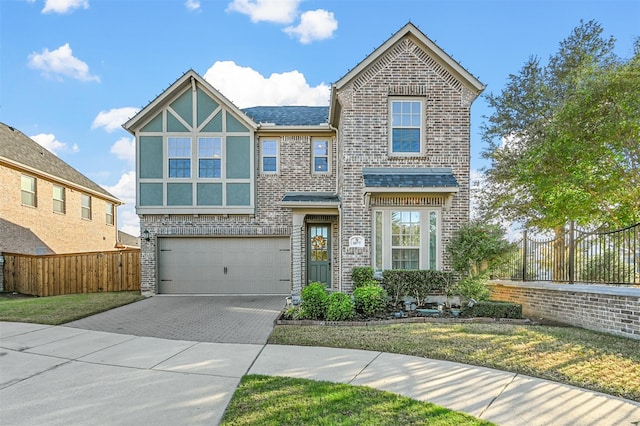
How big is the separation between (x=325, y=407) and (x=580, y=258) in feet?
24.0

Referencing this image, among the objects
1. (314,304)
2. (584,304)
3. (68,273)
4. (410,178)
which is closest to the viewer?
(584,304)

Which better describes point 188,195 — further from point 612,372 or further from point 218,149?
point 612,372

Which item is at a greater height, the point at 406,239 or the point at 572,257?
the point at 406,239

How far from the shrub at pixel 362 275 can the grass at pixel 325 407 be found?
209 inches

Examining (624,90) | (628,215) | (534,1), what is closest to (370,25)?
(534,1)

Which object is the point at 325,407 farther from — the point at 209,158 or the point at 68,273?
the point at 68,273

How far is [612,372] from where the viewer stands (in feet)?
15.4

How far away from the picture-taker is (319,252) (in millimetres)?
12539

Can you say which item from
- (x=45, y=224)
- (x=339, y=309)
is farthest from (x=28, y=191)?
(x=339, y=309)

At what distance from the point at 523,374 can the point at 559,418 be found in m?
1.20

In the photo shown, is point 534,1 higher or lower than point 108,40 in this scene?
higher

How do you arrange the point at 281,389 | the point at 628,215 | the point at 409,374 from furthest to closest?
the point at 628,215 < the point at 409,374 < the point at 281,389

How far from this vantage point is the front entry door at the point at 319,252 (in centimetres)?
1248

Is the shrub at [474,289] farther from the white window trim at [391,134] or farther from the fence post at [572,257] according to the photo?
the white window trim at [391,134]
